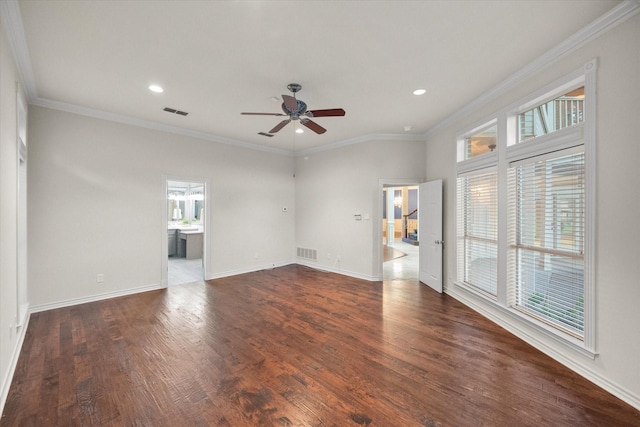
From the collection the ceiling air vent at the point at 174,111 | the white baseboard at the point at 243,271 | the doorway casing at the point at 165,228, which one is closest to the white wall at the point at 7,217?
the ceiling air vent at the point at 174,111

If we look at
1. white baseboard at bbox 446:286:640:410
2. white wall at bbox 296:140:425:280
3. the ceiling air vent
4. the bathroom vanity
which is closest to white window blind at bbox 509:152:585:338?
white baseboard at bbox 446:286:640:410

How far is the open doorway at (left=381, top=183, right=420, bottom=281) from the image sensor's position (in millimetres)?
6287

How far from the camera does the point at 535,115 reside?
312 cm

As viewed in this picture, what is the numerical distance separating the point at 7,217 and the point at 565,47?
208 inches

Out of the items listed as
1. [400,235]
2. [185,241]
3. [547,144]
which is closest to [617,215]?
[547,144]

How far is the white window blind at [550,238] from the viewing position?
255cm

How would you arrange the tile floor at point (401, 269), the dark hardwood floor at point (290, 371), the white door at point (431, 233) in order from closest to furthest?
the dark hardwood floor at point (290, 371) → the white door at point (431, 233) → the tile floor at point (401, 269)

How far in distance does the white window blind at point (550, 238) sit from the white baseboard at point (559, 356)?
0.23 m

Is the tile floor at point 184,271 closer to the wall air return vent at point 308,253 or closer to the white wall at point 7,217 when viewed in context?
the wall air return vent at point 308,253

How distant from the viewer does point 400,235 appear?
1398 centimetres

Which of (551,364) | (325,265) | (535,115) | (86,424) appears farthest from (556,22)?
(325,265)

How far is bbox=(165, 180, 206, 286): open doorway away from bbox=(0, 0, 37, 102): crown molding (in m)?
2.33

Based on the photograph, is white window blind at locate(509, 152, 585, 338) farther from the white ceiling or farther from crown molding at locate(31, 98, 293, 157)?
crown molding at locate(31, 98, 293, 157)

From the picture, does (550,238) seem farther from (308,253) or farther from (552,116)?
(308,253)
